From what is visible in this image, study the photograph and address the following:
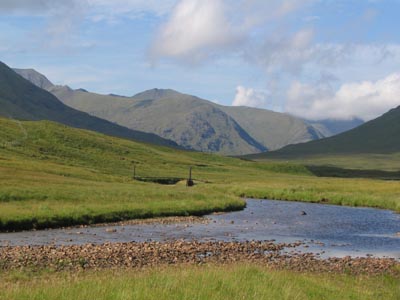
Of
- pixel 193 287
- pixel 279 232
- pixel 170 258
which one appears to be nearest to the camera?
pixel 193 287

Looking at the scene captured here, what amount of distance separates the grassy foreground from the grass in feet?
87.8

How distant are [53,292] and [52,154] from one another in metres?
117

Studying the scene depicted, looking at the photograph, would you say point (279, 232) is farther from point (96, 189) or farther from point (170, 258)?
point (96, 189)

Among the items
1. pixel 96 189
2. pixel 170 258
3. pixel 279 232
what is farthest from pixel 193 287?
pixel 96 189

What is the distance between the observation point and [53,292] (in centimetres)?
1550

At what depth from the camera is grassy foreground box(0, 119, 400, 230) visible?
51.6 meters

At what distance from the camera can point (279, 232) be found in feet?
164

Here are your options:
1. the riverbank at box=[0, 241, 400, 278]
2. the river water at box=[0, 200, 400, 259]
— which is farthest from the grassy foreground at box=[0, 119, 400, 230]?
the riverbank at box=[0, 241, 400, 278]

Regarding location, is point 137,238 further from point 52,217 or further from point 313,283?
point 313,283

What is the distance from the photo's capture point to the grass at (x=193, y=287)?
51.3ft

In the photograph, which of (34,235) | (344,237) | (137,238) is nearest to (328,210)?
(344,237)

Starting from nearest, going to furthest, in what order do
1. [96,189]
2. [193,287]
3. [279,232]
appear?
[193,287]
[279,232]
[96,189]

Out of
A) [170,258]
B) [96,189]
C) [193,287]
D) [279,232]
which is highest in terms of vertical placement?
[193,287]

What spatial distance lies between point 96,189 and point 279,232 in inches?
1043
